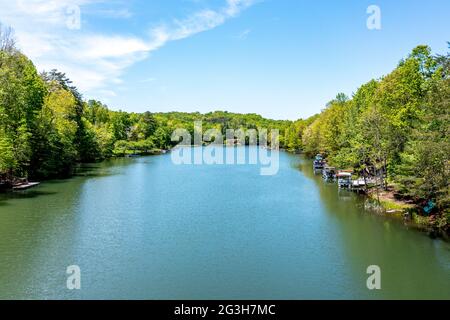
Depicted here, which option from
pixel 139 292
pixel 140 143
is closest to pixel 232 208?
pixel 139 292

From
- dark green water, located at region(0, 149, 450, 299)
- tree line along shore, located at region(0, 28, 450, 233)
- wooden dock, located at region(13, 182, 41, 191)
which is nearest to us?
dark green water, located at region(0, 149, 450, 299)

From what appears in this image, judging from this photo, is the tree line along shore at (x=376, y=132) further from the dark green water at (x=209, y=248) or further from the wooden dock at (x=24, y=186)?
the dark green water at (x=209, y=248)

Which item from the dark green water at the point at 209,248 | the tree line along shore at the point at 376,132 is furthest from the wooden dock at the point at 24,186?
the dark green water at the point at 209,248

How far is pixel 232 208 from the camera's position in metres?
37.1

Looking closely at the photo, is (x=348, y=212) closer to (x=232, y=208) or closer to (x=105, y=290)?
(x=232, y=208)

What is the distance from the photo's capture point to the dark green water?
18953mm

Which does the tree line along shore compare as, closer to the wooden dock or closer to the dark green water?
the wooden dock

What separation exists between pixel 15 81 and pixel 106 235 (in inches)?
976

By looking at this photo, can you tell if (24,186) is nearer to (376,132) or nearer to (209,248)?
(209,248)

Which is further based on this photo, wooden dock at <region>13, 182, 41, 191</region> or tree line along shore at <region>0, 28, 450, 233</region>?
wooden dock at <region>13, 182, 41, 191</region>

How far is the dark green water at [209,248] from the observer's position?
19.0 metres

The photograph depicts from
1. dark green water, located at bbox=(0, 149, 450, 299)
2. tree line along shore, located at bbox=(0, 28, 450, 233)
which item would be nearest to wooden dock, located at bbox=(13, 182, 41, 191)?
tree line along shore, located at bbox=(0, 28, 450, 233)

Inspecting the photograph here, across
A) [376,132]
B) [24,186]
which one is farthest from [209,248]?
[24,186]

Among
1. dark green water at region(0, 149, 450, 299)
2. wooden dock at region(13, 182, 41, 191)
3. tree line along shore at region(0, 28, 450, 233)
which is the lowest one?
dark green water at region(0, 149, 450, 299)
